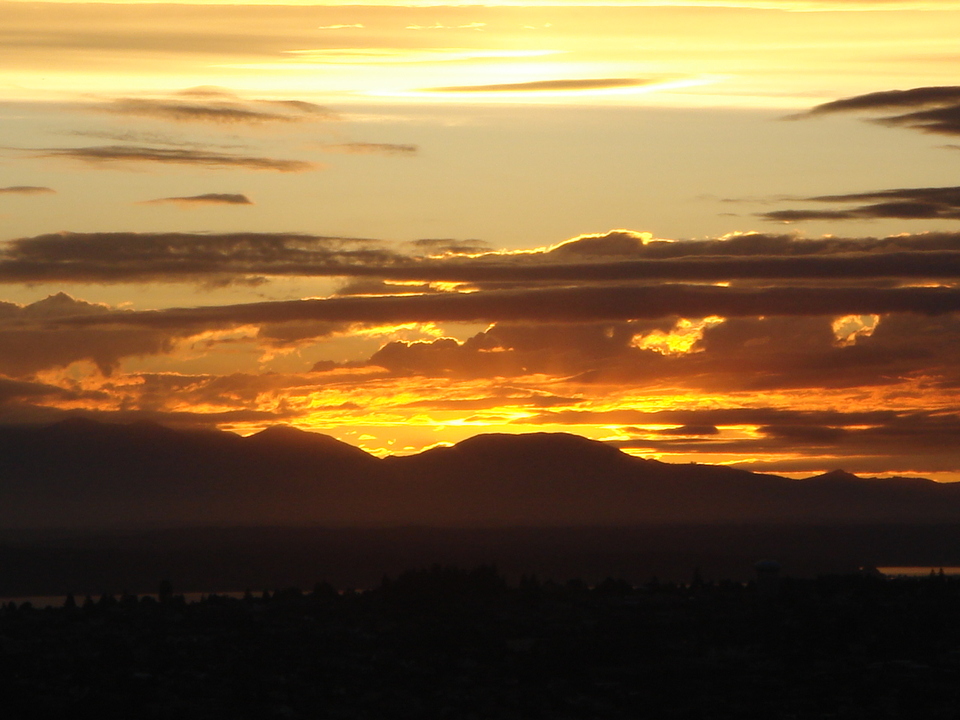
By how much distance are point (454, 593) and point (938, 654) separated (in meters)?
21.9

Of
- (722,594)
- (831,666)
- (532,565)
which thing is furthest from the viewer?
(532,565)

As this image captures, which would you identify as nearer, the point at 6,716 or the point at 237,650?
the point at 6,716

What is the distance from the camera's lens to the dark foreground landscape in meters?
42.5

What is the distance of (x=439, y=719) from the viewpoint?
41281 mm

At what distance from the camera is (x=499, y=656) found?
160 ft

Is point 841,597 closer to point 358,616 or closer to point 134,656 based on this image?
point 358,616

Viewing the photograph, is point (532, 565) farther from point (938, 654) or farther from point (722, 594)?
point (938, 654)

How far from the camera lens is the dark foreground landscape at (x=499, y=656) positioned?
42531 mm

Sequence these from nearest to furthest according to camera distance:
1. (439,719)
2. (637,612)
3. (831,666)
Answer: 1. (439,719)
2. (831,666)
3. (637,612)

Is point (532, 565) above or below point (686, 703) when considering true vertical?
below

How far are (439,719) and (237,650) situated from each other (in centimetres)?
1019

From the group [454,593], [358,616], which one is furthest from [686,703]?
[454,593]

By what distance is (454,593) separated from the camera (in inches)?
2566

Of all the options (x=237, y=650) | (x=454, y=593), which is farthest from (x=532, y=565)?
(x=237, y=650)
